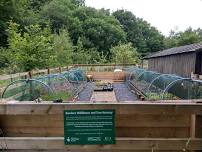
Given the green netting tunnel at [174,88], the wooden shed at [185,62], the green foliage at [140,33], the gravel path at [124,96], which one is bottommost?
the gravel path at [124,96]

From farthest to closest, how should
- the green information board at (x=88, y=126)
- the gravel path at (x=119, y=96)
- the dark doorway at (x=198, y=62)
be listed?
the dark doorway at (x=198, y=62) → the gravel path at (x=119, y=96) → the green information board at (x=88, y=126)

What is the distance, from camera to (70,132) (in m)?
3.02

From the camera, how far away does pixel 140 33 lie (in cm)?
6388

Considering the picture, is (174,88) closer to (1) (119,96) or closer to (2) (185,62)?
(1) (119,96)

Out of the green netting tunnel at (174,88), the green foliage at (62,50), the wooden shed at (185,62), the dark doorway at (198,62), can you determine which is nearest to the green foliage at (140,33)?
the green foliage at (62,50)

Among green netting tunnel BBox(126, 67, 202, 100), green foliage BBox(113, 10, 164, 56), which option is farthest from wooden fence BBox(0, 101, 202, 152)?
green foliage BBox(113, 10, 164, 56)

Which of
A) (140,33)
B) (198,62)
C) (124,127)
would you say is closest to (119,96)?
(198,62)

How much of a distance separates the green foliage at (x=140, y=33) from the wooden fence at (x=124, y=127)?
56.8 metres

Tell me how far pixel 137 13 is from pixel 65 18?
25698 millimetres

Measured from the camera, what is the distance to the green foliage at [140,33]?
61.0m

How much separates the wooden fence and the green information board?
8 centimetres

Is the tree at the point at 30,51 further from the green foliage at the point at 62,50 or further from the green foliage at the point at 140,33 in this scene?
the green foliage at the point at 140,33

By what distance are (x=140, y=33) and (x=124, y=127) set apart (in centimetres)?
6180

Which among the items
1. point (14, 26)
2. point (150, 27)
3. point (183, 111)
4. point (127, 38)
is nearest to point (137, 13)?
point (150, 27)
